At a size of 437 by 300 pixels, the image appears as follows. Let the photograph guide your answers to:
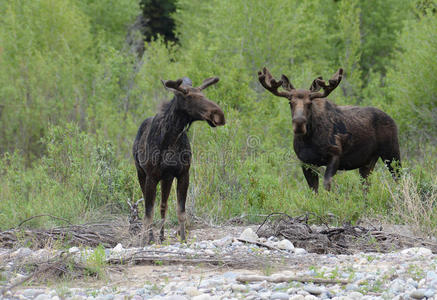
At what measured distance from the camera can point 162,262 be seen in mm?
6613

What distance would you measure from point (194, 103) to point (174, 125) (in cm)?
47

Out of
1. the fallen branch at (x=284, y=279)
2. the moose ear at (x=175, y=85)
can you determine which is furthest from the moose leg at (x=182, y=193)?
Result: the fallen branch at (x=284, y=279)

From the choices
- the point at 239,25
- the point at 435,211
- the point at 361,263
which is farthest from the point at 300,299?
the point at 239,25

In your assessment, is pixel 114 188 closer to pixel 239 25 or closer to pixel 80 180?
pixel 80 180

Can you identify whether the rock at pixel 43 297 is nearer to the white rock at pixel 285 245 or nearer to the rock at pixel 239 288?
the rock at pixel 239 288

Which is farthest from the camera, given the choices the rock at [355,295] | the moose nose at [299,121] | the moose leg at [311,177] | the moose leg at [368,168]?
the moose leg at [368,168]

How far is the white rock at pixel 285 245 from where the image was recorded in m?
7.21

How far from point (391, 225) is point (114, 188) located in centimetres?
505

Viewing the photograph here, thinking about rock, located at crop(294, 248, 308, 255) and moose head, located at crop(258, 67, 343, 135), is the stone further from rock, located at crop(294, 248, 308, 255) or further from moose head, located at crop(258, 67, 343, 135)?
moose head, located at crop(258, 67, 343, 135)

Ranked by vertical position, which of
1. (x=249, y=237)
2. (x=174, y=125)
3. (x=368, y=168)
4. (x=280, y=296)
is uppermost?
(x=174, y=125)

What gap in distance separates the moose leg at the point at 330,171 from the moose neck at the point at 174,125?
325cm

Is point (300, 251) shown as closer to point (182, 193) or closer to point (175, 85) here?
point (182, 193)

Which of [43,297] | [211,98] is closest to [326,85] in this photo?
[43,297]

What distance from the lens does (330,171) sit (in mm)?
10203
